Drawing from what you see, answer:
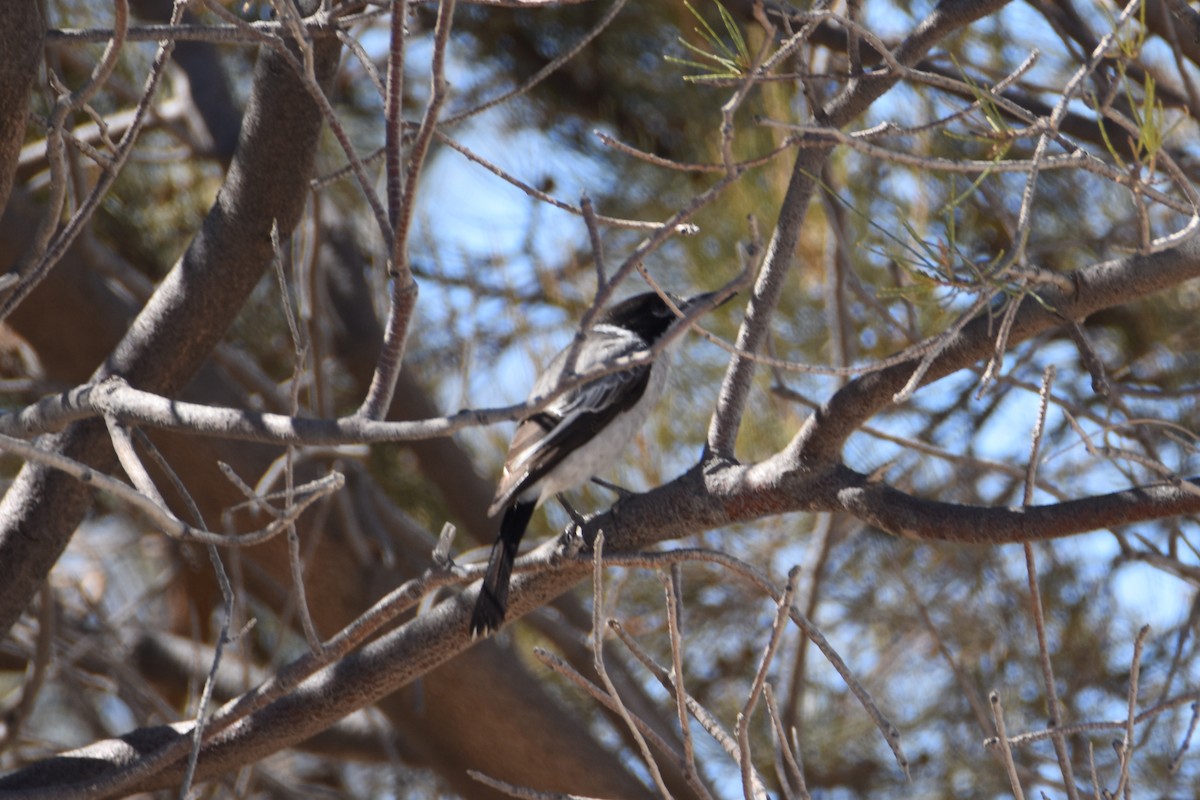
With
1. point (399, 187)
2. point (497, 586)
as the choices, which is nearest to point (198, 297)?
point (497, 586)

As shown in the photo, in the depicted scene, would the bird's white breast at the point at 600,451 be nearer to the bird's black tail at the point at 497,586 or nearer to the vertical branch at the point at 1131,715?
the bird's black tail at the point at 497,586

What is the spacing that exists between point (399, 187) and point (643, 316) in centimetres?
272

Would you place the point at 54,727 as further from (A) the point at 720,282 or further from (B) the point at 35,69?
(B) the point at 35,69

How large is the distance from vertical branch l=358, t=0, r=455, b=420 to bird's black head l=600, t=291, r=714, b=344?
8.10ft

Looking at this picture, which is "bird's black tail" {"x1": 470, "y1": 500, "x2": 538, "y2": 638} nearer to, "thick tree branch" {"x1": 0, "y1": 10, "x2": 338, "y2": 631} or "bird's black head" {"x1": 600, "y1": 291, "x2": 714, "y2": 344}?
"thick tree branch" {"x1": 0, "y1": 10, "x2": 338, "y2": 631}

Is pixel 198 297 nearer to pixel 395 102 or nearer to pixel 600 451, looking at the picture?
pixel 600 451

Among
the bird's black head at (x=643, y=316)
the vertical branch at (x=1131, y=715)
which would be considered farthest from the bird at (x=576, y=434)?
the vertical branch at (x=1131, y=715)

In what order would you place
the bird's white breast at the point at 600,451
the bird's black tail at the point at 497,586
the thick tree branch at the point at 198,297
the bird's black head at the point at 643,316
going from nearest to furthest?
the bird's black tail at the point at 497,586 → the thick tree branch at the point at 198,297 → the bird's white breast at the point at 600,451 → the bird's black head at the point at 643,316

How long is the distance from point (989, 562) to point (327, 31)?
3.46 metres

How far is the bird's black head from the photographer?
165 inches

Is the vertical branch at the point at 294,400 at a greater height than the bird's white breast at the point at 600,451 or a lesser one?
lesser

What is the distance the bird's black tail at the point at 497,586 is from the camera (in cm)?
260

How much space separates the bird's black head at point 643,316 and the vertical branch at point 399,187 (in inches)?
97.2

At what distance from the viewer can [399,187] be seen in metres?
1.56
